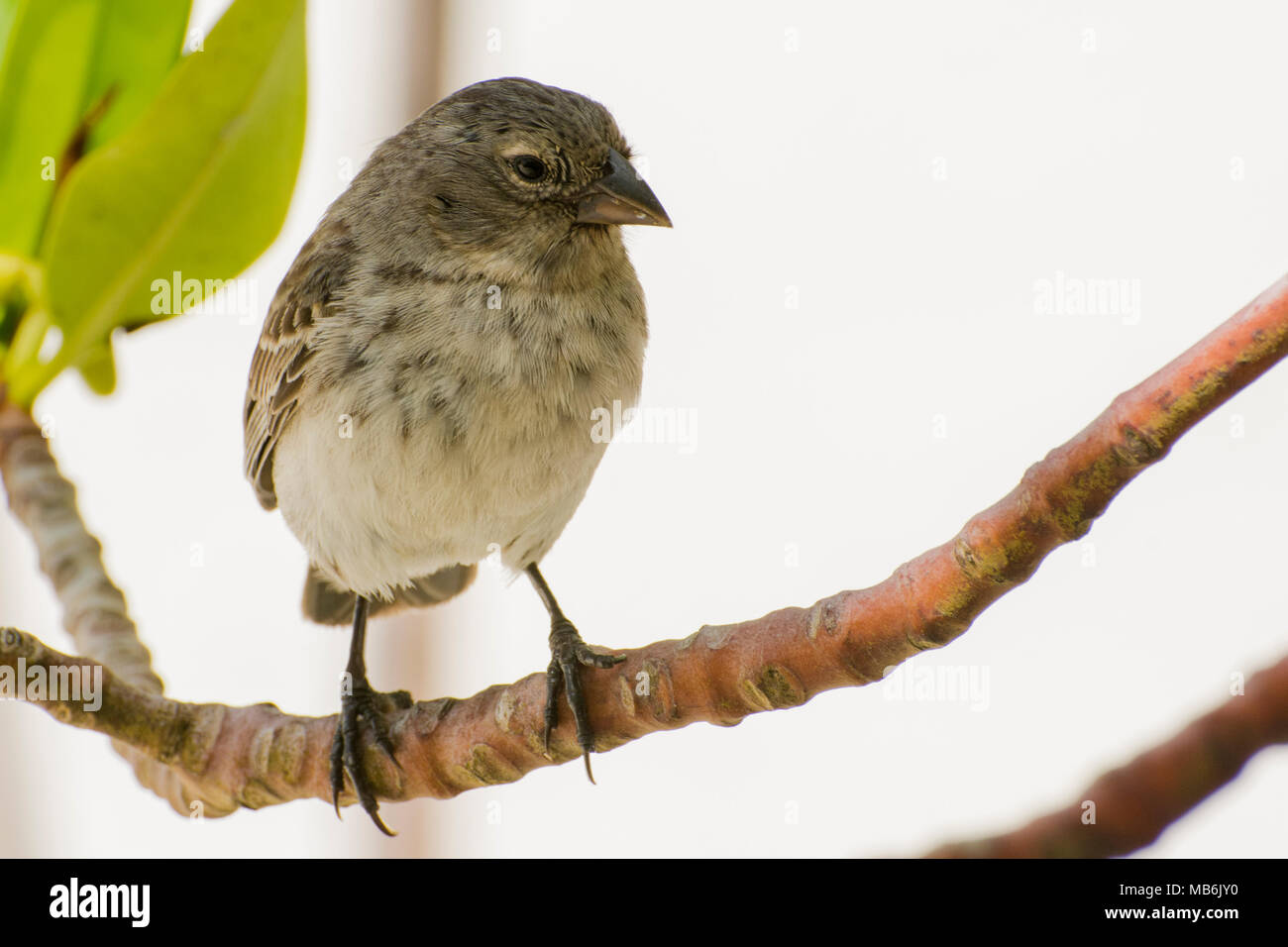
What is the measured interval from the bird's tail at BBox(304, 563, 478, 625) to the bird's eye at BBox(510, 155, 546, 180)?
112 centimetres

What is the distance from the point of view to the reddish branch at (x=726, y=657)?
139cm

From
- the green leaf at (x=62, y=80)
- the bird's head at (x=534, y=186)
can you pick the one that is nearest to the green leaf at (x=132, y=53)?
the green leaf at (x=62, y=80)

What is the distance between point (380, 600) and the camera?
11.6 feet

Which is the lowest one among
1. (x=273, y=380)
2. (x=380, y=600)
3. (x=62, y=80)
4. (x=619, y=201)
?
(x=380, y=600)

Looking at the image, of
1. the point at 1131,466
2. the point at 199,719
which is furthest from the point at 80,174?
the point at 1131,466

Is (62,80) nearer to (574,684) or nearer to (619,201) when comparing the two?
(619,201)

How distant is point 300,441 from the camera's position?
302 centimetres

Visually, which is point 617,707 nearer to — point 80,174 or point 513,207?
point 513,207

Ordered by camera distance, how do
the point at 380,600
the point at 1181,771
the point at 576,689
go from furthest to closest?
the point at 380,600 < the point at 576,689 < the point at 1181,771

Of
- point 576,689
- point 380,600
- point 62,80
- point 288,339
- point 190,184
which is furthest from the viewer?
point 380,600

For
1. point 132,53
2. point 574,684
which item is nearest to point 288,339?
point 132,53

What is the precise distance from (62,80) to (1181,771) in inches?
105

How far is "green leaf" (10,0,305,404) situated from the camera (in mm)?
2523

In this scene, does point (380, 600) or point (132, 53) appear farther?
point (380, 600)
